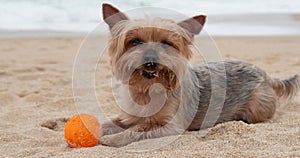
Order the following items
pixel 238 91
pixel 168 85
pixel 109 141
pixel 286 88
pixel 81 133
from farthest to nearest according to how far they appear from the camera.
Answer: pixel 286 88, pixel 238 91, pixel 168 85, pixel 109 141, pixel 81 133

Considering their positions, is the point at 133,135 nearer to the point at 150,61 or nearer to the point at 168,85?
the point at 168,85

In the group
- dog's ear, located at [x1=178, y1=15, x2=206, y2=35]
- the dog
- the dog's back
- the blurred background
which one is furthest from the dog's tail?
the blurred background

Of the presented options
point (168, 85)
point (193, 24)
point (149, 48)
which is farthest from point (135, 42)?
point (193, 24)

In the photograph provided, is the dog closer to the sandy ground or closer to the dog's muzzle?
the dog's muzzle

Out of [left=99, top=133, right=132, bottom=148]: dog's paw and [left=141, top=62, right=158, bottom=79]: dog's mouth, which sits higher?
[left=141, top=62, right=158, bottom=79]: dog's mouth

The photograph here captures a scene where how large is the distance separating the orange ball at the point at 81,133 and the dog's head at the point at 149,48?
1.97ft

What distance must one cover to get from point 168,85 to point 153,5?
14.5m

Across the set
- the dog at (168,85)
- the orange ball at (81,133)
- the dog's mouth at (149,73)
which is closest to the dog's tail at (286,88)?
the dog at (168,85)

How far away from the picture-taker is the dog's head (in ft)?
14.0

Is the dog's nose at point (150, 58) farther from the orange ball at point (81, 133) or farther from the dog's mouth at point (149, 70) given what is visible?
the orange ball at point (81, 133)

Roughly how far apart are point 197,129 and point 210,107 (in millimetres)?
322

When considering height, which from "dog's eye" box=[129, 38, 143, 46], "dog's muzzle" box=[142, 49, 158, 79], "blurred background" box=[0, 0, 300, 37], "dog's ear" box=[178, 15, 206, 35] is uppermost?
"dog's ear" box=[178, 15, 206, 35]

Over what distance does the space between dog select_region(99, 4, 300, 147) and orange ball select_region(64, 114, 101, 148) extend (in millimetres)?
185

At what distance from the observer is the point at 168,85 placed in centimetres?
458
